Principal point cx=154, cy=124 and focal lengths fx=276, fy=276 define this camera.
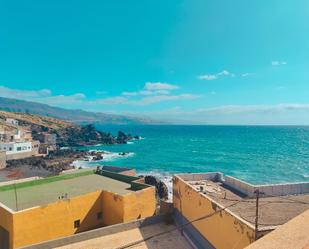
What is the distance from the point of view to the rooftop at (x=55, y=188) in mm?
18109

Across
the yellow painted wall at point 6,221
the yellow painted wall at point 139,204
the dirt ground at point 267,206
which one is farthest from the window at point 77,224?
the dirt ground at point 267,206

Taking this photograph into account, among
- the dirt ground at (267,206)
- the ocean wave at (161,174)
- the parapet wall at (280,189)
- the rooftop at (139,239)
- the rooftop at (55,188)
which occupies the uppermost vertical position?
the parapet wall at (280,189)

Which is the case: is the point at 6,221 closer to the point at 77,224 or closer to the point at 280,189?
the point at 77,224

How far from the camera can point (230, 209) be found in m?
14.1

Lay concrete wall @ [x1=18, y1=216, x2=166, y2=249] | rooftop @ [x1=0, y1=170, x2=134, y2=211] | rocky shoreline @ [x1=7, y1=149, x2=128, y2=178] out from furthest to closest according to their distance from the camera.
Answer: rocky shoreline @ [x1=7, y1=149, x2=128, y2=178] < rooftop @ [x1=0, y1=170, x2=134, y2=211] < concrete wall @ [x1=18, y1=216, x2=166, y2=249]

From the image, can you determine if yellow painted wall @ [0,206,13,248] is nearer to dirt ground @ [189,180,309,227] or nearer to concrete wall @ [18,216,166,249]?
concrete wall @ [18,216,166,249]

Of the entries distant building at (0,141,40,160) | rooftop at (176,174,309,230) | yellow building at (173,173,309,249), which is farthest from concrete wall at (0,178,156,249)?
distant building at (0,141,40,160)

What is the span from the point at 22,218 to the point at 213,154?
260 feet

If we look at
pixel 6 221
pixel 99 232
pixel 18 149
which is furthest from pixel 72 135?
pixel 99 232

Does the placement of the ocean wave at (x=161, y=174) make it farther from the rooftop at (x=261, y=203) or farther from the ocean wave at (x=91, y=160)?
the rooftop at (x=261, y=203)

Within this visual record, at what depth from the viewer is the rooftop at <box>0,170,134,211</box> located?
18109 mm

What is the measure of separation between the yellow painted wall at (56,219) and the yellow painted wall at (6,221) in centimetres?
34

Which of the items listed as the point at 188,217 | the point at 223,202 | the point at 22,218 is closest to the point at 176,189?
the point at 188,217

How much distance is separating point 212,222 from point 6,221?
1149cm
